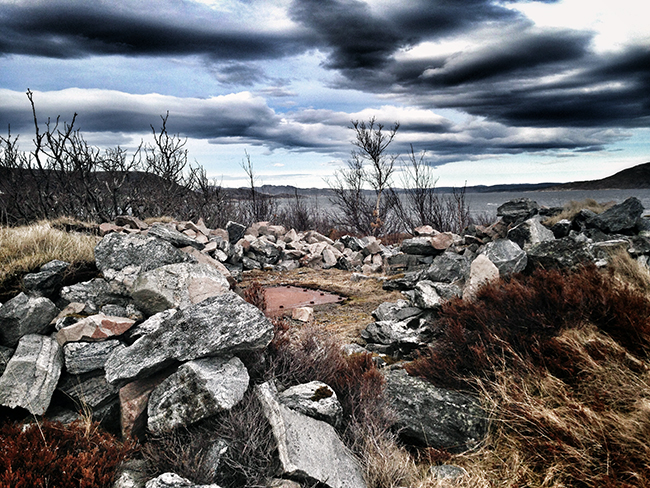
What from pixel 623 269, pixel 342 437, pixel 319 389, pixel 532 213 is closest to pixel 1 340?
pixel 319 389

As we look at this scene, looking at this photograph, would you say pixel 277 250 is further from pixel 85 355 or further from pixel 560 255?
pixel 85 355

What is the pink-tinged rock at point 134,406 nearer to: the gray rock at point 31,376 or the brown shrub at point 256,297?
the gray rock at point 31,376

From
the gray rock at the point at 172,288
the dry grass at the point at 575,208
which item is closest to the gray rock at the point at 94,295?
the gray rock at the point at 172,288

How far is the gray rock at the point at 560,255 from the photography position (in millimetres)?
5832

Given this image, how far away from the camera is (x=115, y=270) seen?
16.4 ft

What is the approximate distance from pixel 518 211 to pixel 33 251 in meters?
8.90

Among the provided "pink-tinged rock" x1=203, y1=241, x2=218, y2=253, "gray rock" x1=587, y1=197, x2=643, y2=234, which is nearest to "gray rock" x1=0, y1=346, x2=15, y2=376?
"pink-tinged rock" x1=203, y1=241, x2=218, y2=253

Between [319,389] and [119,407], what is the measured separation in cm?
170

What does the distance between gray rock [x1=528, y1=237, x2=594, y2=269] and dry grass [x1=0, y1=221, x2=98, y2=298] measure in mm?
5885

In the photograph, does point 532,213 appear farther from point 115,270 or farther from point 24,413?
point 24,413

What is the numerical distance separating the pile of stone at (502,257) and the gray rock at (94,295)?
3.17 meters

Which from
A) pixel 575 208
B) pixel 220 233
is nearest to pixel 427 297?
pixel 575 208

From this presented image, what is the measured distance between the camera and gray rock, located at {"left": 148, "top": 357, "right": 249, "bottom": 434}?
330 cm

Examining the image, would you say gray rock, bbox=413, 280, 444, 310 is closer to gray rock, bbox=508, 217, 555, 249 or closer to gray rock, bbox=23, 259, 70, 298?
gray rock, bbox=508, 217, 555, 249
